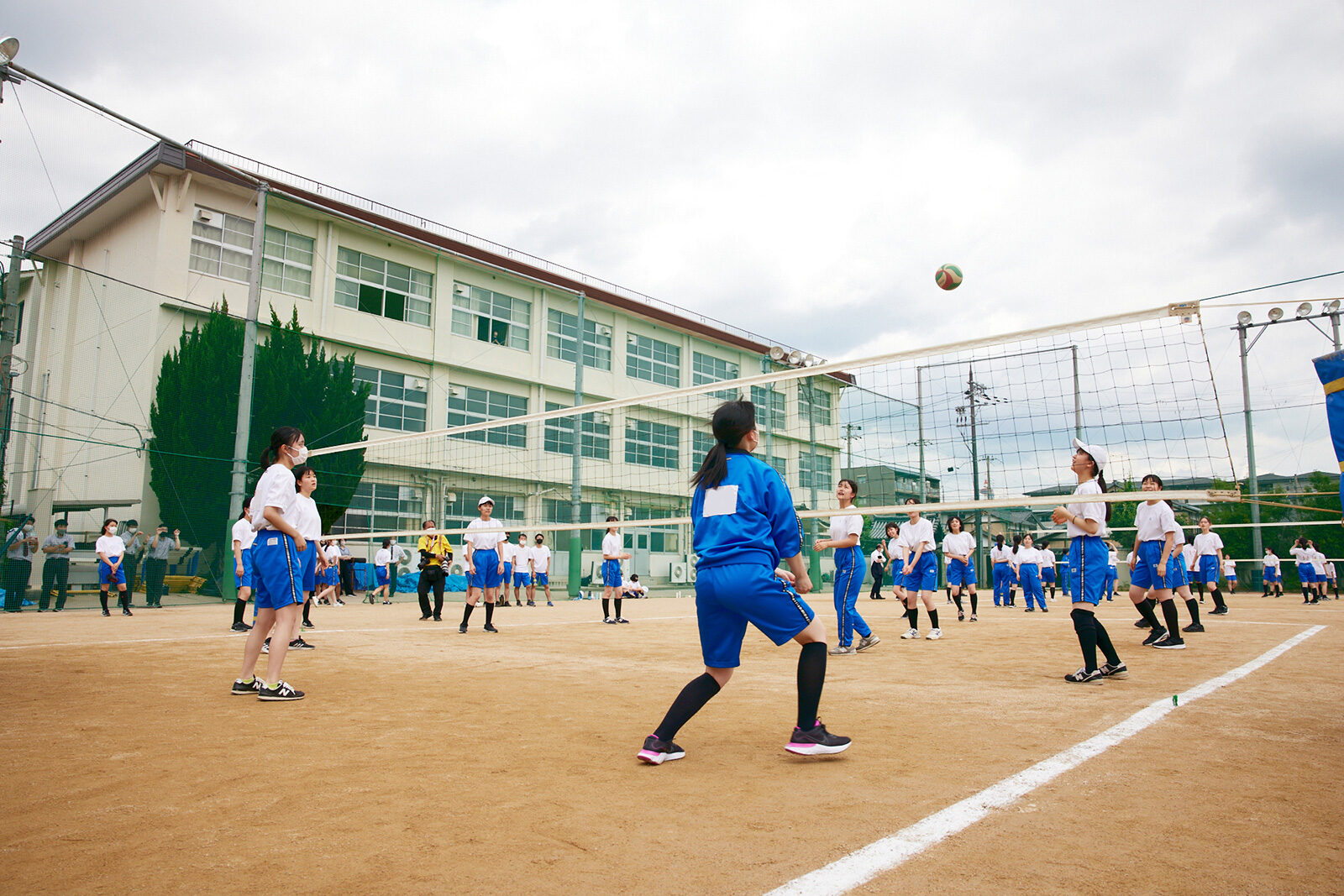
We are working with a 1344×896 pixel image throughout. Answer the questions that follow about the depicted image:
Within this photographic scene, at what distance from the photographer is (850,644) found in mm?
8234

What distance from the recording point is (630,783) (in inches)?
125

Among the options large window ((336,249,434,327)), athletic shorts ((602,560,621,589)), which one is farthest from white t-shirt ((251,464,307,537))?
large window ((336,249,434,327))

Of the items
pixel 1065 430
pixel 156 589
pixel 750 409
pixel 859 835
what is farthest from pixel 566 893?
pixel 156 589

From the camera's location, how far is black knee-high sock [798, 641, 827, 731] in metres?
3.57

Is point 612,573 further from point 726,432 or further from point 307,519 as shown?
point 726,432

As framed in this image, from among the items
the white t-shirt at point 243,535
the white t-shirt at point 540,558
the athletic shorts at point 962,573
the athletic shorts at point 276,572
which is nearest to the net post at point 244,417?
the white t-shirt at point 540,558

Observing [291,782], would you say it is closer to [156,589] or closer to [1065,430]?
[1065,430]

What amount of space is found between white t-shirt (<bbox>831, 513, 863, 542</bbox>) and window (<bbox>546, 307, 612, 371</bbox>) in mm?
25025

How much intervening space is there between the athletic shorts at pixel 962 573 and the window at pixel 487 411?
16298 millimetres

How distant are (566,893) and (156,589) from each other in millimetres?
18197

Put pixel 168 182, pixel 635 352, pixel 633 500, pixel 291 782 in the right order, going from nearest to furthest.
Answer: pixel 291 782 < pixel 168 182 < pixel 633 500 < pixel 635 352

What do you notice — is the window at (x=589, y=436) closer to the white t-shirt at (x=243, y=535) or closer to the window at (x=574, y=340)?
the window at (x=574, y=340)

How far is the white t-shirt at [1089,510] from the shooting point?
578cm

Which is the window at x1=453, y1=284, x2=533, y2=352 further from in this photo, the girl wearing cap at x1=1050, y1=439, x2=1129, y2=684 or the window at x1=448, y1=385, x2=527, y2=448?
the girl wearing cap at x1=1050, y1=439, x2=1129, y2=684
